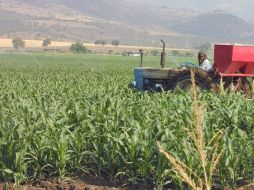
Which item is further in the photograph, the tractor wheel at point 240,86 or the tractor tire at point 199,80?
the tractor wheel at point 240,86

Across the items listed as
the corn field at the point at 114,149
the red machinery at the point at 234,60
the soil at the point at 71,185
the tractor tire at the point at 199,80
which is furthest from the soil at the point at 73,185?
the red machinery at the point at 234,60

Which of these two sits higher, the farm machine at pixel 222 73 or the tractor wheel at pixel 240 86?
the farm machine at pixel 222 73

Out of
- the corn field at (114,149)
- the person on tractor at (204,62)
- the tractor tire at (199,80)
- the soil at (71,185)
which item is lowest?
the soil at (71,185)

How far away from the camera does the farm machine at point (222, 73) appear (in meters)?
12.0

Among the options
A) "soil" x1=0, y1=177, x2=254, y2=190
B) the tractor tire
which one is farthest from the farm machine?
"soil" x1=0, y1=177, x2=254, y2=190

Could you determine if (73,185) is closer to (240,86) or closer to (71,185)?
(71,185)

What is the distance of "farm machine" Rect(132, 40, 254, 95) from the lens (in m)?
12.0

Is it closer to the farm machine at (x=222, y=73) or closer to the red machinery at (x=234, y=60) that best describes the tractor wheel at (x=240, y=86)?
the farm machine at (x=222, y=73)

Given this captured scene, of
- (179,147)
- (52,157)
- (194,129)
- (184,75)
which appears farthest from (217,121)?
(194,129)

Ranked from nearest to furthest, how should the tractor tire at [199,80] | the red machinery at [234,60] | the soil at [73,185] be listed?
the soil at [73,185] → the tractor tire at [199,80] → the red machinery at [234,60]

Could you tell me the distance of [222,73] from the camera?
12438mm

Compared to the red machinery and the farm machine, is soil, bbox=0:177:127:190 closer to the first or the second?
the farm machine

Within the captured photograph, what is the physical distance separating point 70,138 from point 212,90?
5369 millimetres

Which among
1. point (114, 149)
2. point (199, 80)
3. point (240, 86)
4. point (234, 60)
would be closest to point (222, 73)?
point (234, 60)
